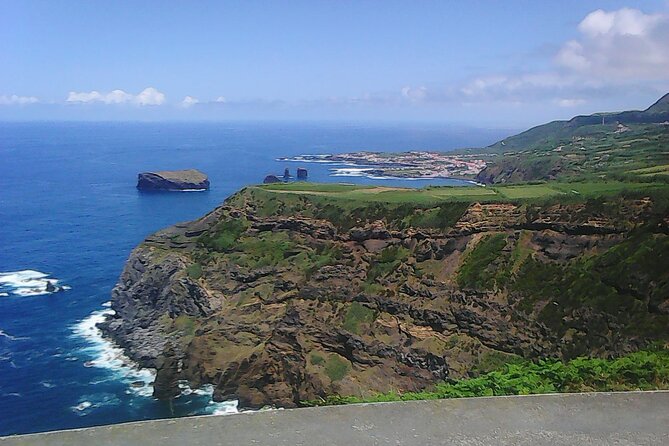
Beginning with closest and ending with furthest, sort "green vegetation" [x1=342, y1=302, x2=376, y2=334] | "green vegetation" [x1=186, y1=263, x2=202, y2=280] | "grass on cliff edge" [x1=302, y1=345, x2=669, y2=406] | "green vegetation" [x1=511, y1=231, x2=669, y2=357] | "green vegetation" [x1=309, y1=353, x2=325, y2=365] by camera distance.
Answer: "grass on cliff edge" [x1=302, y1=345, x2=669, y2=406] → "green vegetation" [x1=511, y1=231, x2=669, y2=357] → "green vegetation" [x1=309, y1=353, x2=325, y2=365] → "green vegetation" [x1=342, y1=302, x2=376, y2=334] → "green vegetation" [x1=186, y1=263, x2=202, y2=280]

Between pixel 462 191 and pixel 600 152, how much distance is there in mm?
34139

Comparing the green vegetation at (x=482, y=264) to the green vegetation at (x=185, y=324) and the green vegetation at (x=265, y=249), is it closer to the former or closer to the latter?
the green vegetation at (x=265, y=249)

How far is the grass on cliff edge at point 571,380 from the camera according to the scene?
31.1 ft

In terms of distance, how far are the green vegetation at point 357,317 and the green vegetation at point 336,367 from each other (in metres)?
1.76

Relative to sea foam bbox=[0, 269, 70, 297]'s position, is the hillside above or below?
above

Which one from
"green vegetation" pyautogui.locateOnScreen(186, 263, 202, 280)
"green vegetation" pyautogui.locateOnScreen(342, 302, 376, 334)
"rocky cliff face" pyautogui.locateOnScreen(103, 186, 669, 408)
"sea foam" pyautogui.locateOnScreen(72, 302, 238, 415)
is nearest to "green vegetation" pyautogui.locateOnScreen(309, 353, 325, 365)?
"rocky cliff face" pyautogui.locateOnScreen(103, 186, 669, 408)

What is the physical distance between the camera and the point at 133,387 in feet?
125

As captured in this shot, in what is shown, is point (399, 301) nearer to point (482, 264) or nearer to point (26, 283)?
point (482, 264)

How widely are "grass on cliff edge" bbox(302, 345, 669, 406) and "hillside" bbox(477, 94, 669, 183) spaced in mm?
35342

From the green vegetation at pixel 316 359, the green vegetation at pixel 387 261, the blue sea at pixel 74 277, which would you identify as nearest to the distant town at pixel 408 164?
the blue sea at pixel 74 277

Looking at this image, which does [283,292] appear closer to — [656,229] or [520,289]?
[520,289]

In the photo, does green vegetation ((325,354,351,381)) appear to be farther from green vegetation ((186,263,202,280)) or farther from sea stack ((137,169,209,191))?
sea stack ((137,169,209,191))

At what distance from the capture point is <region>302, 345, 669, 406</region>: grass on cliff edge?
9.48 m

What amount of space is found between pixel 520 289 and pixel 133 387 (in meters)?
Answer: 23.9
